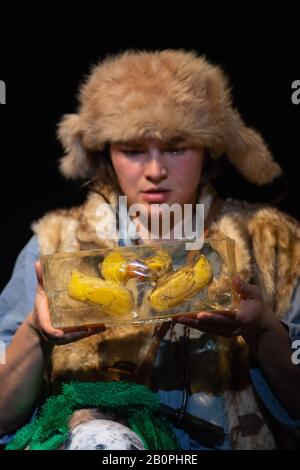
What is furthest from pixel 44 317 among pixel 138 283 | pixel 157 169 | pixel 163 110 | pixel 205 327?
pixel 163 110

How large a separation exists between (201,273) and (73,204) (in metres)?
0.81

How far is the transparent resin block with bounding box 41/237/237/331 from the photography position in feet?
3.96

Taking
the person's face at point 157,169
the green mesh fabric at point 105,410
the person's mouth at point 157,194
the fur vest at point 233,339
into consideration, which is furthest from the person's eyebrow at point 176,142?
the green mesh fabric at point 105,410

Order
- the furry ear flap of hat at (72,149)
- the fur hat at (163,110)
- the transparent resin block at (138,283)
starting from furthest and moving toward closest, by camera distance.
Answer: the furry ear flap of hat at (72,149) → the fur hat at (163,110) → the transparent resin block at (138,283)

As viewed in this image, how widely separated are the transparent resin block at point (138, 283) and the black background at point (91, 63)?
652 mm

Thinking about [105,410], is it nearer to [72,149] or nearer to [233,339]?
[233,339]

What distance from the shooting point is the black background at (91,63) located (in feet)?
5.65

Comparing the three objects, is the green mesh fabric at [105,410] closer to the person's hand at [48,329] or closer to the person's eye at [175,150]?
the person's hand at [48,329]

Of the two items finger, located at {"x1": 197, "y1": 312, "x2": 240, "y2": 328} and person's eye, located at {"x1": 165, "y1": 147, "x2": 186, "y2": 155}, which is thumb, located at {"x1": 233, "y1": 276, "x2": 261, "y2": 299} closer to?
finger, located at {"x1": 197, "y1": 312, "x2": 240, "y2": 328}

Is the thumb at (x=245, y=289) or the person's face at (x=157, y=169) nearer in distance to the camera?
the thumb at (x=245, y=289)

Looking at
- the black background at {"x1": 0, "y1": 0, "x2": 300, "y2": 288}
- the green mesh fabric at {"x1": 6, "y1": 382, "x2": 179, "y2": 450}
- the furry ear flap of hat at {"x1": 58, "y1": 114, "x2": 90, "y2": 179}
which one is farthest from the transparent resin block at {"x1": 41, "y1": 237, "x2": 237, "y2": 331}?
the black background at {"x1": 0, "y1": 0, "x2": 300, "y2": 288}
